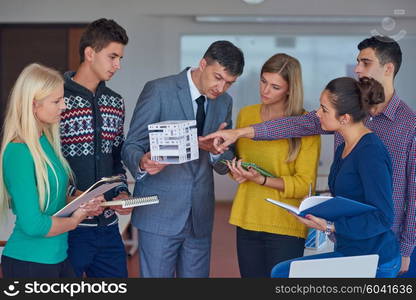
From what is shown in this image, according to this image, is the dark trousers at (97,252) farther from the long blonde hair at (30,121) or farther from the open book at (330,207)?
the open book at (330,207)

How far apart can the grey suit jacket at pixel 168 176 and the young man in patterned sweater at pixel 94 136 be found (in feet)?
0.37

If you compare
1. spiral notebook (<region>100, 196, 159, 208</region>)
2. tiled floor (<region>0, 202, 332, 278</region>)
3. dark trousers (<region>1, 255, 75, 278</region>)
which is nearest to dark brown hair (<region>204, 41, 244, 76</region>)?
spiral notebook (<region>100, 196, 159, 208</region>)

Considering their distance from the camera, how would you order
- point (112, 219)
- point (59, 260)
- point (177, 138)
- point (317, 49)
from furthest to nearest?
point (317, 49) → point (112, 219) → point (177, 138) → point (59, 260)

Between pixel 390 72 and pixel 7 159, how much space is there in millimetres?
1609

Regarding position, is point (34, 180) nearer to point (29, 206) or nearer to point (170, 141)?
point (29, 206)

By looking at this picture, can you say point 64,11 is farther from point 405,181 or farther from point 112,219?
point 405,181

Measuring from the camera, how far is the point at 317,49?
8953 millimetres

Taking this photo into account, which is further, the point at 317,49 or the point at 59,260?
the point at 317,49

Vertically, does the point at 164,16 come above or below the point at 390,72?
above

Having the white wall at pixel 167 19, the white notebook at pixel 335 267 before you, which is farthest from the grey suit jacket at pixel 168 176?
the white wall at pixel 167 19

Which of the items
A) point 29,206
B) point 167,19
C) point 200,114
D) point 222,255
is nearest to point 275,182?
point 200,114


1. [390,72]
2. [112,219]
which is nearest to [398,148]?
[390,72]

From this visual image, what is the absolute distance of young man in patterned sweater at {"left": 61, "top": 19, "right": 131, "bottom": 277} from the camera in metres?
2.69

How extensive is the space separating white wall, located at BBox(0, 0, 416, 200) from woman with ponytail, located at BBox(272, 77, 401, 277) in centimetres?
604
